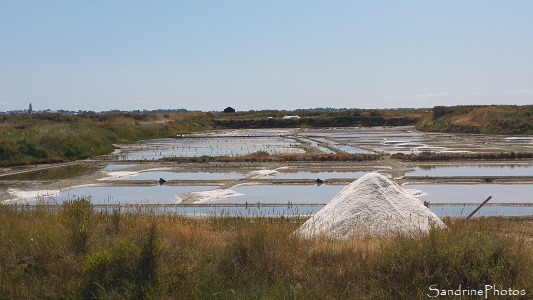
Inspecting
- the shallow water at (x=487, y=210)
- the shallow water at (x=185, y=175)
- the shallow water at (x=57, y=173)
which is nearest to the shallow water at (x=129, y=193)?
the shallow water at (x=185, y=175)

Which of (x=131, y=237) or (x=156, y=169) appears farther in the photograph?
(x=156, y=169)

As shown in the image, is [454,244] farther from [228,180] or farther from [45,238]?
[228,180]

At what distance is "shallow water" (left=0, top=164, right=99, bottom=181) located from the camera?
21248 millimetres

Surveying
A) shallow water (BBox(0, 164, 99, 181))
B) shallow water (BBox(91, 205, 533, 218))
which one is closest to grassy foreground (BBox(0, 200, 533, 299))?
shallow water (BBox(91, 205, 533, 218))

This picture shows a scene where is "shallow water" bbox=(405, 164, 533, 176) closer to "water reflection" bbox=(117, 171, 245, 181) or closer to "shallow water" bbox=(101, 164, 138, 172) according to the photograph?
"water reflection" bbox=(117, 171, 245, 181)

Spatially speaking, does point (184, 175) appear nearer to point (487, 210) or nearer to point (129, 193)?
point (129, 193)

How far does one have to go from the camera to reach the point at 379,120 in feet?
230

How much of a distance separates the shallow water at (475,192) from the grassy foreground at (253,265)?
8136mm

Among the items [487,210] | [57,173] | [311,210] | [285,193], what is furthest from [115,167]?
[487,210]

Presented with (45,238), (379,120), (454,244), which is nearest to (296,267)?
(454,244)

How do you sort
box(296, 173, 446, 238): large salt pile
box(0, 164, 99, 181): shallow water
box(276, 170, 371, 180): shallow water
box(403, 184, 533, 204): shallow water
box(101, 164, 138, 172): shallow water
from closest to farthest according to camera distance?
box(296, 173, 446, 238): large salt pile → box(403, 184, 533, 204): shallow water → box(276, 170, 371, 180): shallow water → box(0, 164, 99, 181): shallow water → box(101, 164, 138, 172): shallow water

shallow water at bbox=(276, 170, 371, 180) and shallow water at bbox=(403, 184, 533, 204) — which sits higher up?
shallow water at bbox=(276, 170, 371, 180)

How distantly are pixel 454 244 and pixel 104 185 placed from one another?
49.3ft

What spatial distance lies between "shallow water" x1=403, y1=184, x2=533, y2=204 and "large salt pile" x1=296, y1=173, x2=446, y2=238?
6601 millimetres
